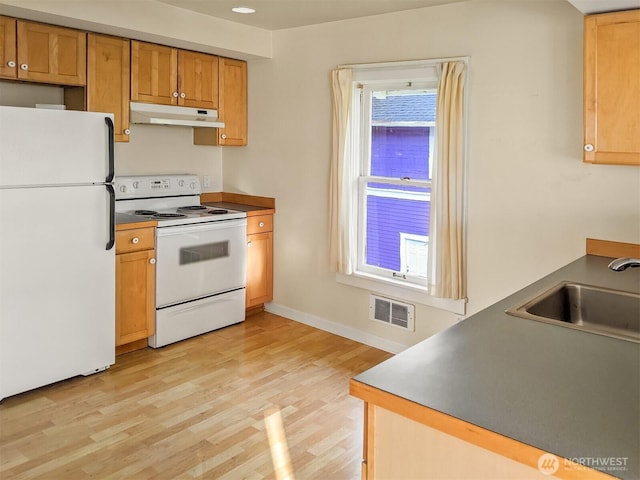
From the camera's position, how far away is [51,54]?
3484 mm

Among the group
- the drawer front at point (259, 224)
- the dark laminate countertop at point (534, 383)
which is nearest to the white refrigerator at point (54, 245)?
the drawer front at point (259, 224)

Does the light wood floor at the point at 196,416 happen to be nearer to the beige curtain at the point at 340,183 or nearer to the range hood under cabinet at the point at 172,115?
the beige curtain at the point at 340,183

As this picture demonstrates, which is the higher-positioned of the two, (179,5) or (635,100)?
(179,5)

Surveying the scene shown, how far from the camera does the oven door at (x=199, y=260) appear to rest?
3.95 m

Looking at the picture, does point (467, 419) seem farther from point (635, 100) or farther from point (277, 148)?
point (277, 148)

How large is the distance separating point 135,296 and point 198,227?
2.17 ft

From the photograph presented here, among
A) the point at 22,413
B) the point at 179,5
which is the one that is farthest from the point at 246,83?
the point at 22,413

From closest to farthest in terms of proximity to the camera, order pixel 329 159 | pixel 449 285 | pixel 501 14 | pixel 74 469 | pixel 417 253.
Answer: pixel 74 469
pixel 501 14
pixel 449 285
pixel 417 253
pixel 329 159

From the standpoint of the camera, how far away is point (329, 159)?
4.23 metres

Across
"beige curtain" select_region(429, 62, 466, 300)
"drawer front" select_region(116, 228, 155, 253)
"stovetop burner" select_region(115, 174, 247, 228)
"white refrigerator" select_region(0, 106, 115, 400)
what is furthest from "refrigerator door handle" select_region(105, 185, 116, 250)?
"beige curtain" select_region(429, 62, 466, 300)

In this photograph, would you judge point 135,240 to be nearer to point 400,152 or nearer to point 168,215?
point 168,215

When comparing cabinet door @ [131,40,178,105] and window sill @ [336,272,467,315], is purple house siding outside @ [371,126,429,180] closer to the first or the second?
window sill @ [336,272,467,315]

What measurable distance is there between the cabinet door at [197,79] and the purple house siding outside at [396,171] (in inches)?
52.9

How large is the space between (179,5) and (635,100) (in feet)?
9.21
